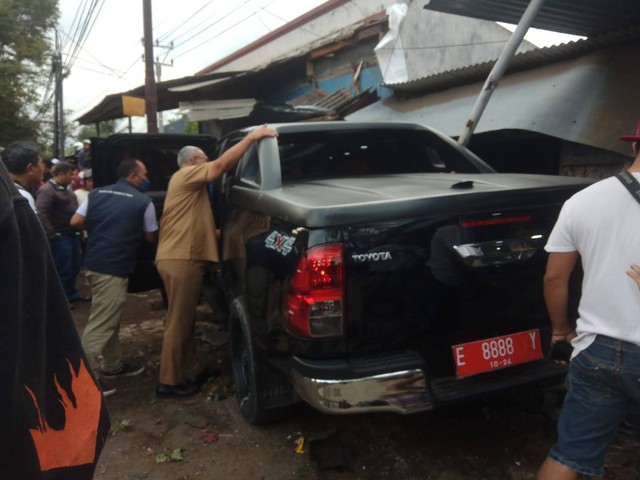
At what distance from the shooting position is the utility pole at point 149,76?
12.1 m

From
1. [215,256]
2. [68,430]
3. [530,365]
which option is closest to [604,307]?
[530,365]

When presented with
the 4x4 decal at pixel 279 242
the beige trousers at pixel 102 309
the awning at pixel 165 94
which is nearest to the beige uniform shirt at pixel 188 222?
the beige trousers at pixel 102 309

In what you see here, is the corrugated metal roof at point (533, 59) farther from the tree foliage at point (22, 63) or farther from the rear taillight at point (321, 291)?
the tree foliage at point (22, 63)

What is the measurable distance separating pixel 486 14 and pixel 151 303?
16.4ft

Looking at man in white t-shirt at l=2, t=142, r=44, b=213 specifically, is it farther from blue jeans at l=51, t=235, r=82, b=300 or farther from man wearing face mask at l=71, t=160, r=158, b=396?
blue jeans at l=51, t=235, r=82, b=300

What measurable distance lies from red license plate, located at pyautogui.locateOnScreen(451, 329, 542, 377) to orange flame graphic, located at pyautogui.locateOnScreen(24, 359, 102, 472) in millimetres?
1768

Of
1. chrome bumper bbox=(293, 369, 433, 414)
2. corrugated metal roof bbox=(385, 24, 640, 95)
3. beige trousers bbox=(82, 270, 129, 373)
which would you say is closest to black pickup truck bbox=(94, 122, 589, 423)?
chrome bumper bbox=(293, 369, 433, 414)

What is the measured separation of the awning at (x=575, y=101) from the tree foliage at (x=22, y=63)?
20570mm

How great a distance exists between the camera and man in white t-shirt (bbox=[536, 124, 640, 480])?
2010 millimetres

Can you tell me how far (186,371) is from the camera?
416 cm

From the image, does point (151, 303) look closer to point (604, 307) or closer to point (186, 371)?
point (186, 371)

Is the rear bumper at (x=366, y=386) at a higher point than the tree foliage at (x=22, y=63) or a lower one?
lower

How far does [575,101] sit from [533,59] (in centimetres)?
103

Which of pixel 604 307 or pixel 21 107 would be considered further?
pixel 21 107
